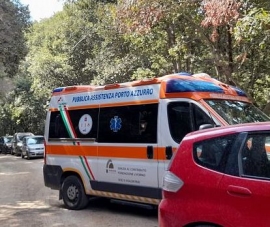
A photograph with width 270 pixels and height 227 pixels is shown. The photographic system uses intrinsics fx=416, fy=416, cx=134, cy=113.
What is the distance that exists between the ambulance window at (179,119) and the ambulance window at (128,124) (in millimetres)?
321

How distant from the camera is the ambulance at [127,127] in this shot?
6.77m

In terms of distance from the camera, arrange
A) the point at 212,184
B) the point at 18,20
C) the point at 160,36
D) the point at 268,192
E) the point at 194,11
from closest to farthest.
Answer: the point at 268,192
the point at 212,184
the point at 194,11
the point at 160,36
the point at 18,20

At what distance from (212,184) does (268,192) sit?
554mm

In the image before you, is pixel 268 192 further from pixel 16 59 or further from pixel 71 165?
pixel 16 59

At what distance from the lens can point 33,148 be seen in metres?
26.7

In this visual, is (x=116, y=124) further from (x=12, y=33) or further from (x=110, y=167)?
(x=12, y=33)

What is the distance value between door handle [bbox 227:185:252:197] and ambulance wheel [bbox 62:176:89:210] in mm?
4984

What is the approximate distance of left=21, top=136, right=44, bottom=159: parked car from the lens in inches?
1047

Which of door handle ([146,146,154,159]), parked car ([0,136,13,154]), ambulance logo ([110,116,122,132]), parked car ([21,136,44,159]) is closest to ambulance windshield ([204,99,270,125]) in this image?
door handle ([146,146,154,159])

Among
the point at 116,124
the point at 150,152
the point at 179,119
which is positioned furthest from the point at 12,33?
the point at 179,119

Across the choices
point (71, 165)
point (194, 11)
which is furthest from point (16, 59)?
point (71, 165)

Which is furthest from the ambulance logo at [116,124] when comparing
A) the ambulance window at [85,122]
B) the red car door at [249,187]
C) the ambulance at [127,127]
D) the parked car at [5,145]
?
the parked car at [5,145]

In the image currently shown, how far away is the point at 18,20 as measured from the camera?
19.6m

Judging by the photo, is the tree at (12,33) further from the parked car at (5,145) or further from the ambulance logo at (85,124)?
the parked car at (5,145)
